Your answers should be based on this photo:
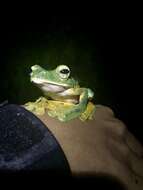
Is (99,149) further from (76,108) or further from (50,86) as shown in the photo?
(50,86)

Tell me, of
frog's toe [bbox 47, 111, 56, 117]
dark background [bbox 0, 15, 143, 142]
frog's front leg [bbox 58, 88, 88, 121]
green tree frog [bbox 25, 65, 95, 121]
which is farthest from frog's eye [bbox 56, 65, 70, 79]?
dark background [bbox 0, 15, 143, 142]

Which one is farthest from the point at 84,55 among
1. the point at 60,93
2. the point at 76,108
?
the point at 76,108

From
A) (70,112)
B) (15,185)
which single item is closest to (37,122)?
(15,185)

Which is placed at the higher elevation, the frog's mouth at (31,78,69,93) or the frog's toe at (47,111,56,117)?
the frog's mouth at (31,78,69,93)

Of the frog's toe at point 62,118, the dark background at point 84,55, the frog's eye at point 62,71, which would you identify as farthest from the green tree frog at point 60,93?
the dark background at point 84,55

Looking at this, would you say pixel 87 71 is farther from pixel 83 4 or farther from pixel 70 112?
pixel 70 112

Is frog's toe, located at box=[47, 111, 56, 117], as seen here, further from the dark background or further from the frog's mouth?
the dark background
